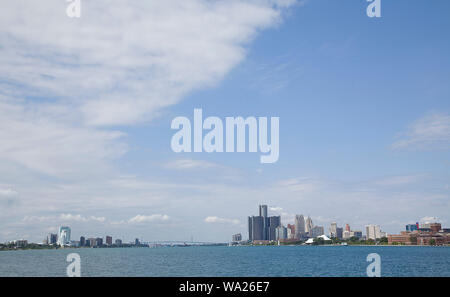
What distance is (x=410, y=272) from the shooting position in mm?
76812
